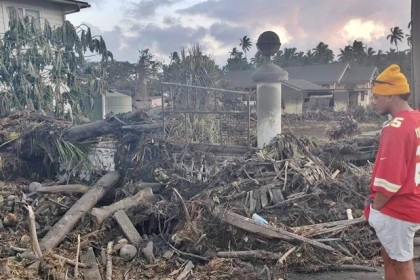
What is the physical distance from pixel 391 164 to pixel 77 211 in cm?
427

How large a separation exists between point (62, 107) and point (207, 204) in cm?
862

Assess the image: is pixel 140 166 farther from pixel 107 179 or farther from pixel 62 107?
pixel 62 107

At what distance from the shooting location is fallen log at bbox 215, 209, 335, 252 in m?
4.26

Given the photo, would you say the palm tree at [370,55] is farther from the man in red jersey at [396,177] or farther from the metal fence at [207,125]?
the man in red jersey at [396,177]

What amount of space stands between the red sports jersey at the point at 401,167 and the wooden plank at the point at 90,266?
292cm

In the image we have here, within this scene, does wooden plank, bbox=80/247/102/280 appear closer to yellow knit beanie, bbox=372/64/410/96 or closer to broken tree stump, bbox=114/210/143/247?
broken tree stump, bbox=114/210/143/247

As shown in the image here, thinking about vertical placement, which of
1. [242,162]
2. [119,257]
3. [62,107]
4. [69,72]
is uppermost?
[69,72]

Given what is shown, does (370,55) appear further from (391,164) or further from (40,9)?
(391,164)

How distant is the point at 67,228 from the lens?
199 inches

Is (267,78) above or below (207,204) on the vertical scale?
above

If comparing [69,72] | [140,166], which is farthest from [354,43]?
[140,166]

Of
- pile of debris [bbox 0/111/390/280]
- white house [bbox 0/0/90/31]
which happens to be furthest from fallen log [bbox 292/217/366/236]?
white house [bbox 0/0/90/31]

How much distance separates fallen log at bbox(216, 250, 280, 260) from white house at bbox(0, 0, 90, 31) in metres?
13.8

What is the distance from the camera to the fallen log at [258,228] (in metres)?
4.26
